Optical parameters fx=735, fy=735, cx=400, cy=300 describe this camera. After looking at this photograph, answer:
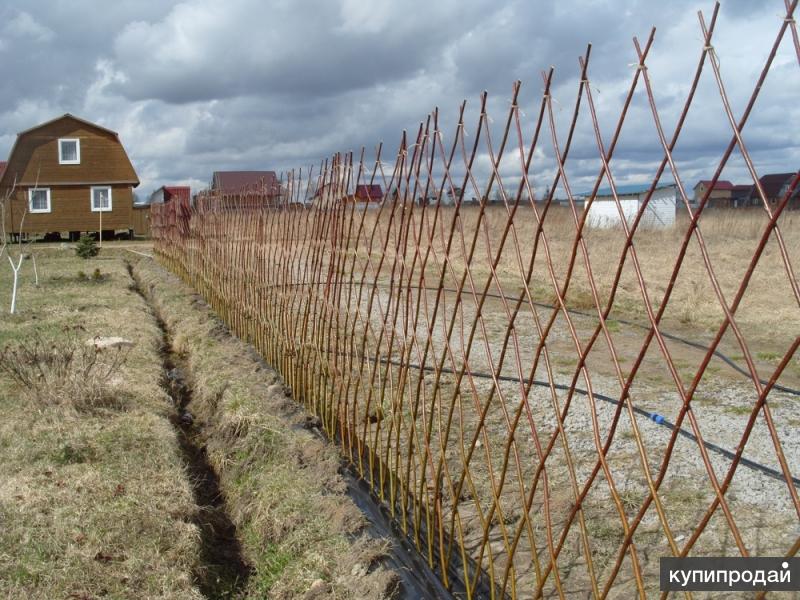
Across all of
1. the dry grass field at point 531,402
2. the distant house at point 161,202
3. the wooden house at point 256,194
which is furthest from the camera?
the distant house at point 161,202

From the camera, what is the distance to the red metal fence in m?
Answer: 1.80

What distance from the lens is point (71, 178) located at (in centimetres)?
2553

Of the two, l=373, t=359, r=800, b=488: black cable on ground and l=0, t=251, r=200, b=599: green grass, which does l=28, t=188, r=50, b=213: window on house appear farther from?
l=373, t=359, r=800, b=488: black cable on ground

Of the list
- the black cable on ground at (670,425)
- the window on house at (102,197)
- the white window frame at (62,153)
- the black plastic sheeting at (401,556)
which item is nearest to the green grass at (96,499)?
the black plastic sheeting at (401,556)

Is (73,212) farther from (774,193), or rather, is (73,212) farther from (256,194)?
(774,193)

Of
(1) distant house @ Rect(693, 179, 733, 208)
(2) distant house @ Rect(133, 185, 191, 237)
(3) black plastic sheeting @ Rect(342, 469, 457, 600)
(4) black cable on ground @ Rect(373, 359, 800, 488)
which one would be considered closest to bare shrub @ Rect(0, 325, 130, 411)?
(4) black cable on ground @ Rect(373, 359, 800, 488)

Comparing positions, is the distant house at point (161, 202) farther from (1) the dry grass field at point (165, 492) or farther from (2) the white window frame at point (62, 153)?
(1) the dry grass field at point (165, 492)

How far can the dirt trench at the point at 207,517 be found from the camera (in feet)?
10.5

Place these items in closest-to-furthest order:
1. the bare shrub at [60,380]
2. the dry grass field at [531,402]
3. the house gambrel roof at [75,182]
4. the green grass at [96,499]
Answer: the dry grass field at [531,402] → the green grass at [96,499] → the bare shrub at [60,380] → the house gambrel roof at [75,182]

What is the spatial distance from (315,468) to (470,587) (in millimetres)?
1329

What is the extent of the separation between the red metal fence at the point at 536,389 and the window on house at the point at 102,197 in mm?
18600

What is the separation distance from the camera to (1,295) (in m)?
10.8

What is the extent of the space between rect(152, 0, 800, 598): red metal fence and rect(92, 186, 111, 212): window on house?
18600 mm

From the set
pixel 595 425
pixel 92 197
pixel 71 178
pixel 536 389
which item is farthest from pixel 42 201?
pixel 595 425
